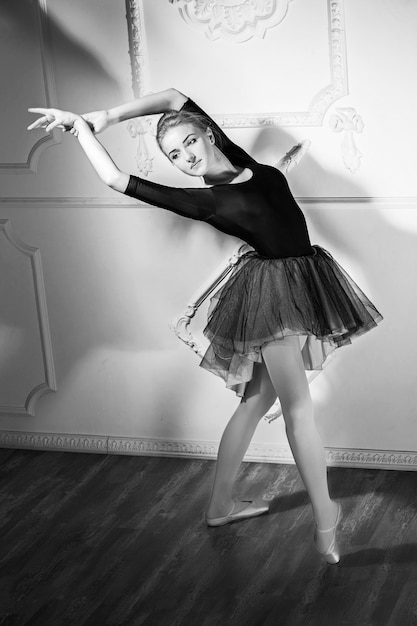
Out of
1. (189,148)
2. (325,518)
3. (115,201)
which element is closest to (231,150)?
(189,148)

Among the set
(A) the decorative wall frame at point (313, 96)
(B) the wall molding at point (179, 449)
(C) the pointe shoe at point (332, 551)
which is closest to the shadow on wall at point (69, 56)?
(A) the decorative wall frame at point (313, 96)

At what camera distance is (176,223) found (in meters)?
3.25

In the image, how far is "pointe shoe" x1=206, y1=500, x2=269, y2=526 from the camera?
2970mm

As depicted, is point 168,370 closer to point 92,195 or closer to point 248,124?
point 92,195

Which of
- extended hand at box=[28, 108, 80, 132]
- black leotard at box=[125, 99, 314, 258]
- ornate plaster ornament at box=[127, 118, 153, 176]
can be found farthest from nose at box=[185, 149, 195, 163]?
ornate plaster ornament at box=[127, 118, 153, 176]

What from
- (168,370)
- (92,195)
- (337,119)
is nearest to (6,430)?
(168,370)

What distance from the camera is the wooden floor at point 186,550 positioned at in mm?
2500

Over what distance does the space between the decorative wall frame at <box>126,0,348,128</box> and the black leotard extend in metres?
0.27

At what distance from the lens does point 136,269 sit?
11.0 ft

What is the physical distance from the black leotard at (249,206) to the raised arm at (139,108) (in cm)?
5

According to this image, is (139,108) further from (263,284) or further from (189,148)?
(263,284)

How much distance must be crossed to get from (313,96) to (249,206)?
563mm

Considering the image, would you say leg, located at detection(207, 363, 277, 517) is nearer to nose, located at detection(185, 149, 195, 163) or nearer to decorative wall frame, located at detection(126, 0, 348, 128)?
nose, located at detection(185, 149, 195, 163)

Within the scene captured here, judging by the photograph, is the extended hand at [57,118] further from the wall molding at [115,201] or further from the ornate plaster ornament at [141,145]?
the wall molding at [115,201]
